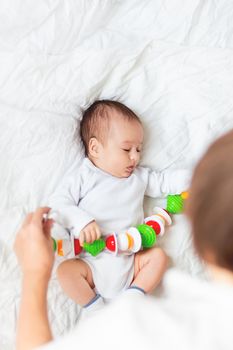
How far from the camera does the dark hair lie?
599 millimetres

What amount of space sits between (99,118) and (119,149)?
10 centimetres

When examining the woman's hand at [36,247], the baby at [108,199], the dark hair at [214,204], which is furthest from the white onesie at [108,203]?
the dark hair at [214,204]

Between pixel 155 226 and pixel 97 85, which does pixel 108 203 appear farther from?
pixel 97 85

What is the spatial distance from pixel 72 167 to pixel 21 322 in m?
0.63

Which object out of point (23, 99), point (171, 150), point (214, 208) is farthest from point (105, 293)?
point (214, 208)

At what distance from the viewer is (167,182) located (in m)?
1.47

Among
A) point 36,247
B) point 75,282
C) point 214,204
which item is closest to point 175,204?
point 75,282

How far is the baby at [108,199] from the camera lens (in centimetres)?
130

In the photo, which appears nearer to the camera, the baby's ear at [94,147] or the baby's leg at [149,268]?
the baby's leg at [149,268]

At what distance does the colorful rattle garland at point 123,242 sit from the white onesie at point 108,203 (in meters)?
0.03

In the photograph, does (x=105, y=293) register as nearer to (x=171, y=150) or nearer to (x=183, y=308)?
(x=171, y=150)

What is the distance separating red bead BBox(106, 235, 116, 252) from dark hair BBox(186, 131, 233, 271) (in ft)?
2.24

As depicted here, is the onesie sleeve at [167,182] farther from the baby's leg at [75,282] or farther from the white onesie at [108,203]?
the baby's leg at [75,282]

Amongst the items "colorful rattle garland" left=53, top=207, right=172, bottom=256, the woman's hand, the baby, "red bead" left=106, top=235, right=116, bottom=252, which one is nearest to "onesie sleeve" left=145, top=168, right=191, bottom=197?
the baby
